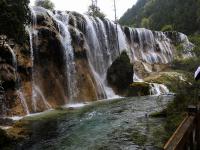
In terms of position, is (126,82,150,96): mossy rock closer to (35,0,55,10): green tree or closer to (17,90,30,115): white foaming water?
(17,90,30,115): white foaming water

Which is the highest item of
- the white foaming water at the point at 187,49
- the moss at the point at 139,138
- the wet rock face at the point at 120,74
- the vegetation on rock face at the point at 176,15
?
the vegetation on rock face at the point at 176,15

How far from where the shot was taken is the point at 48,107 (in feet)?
89.3

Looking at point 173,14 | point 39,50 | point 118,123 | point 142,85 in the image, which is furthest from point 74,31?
point 173,14

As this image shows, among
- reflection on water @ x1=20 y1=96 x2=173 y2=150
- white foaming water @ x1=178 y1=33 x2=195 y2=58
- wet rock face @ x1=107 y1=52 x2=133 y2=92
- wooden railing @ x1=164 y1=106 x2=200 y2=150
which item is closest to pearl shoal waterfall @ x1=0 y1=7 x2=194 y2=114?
wet rock face @ x1=107 y1=52 x2=133 y2=92

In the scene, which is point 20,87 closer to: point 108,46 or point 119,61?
point 119,61

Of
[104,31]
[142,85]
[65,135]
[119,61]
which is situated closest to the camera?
[65,135]

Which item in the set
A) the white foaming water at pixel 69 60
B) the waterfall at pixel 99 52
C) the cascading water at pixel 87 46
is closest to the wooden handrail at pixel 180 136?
the cascading water at pixel 87 46

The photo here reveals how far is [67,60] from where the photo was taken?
1278 inches

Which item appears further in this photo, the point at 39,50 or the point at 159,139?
the point at 39,50

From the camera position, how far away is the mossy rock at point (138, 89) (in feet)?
112

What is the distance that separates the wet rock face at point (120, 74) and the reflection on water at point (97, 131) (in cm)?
1427

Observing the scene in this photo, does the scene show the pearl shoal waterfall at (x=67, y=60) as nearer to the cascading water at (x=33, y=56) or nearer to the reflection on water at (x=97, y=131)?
the cascading water at (x=33, y=56)

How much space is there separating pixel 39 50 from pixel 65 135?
1541cm

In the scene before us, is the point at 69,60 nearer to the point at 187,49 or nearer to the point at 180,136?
the point at 187,49
